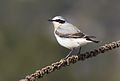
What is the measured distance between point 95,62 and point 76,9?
30.9 m

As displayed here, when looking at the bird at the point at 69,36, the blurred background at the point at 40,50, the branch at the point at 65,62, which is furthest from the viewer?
the blurred background at the point at 40,50

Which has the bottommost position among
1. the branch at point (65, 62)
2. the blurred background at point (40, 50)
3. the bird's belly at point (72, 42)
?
the blurred background at point (40, 50)

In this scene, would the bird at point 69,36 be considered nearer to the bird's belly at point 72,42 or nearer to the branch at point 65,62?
the bird's belly at point 72,42

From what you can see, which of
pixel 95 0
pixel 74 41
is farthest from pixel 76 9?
pixel 74 41

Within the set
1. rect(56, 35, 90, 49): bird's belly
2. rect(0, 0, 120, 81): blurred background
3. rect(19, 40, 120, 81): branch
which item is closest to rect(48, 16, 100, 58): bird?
rect(56, 35, 90, 49): bird's belly

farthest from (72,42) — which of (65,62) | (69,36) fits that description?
(65,62)

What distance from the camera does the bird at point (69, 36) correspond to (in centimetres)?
535

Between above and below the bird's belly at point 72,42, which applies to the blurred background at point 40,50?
below

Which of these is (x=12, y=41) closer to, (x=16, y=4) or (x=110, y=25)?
(x=16, y=4)

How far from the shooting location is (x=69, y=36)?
5758 mm

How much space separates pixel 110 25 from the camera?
45.4 meters

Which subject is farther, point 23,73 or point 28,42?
point 28,42

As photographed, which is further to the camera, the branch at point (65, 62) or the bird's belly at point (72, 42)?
the bird's belly at point (72, 42)

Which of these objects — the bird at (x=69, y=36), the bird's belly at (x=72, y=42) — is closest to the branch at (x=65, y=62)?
the bird at (x=69, y=36)
